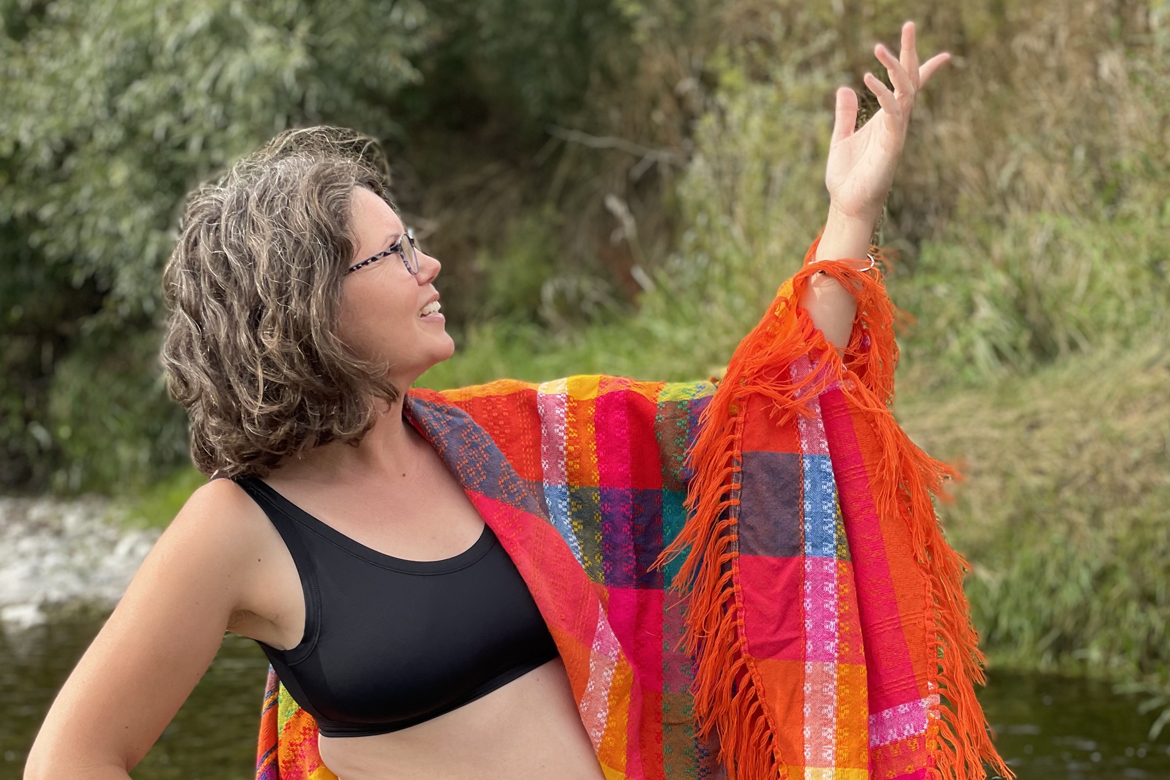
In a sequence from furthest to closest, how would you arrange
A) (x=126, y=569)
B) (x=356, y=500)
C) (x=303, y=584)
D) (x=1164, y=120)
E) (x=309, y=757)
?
(x=126, y=569), (x=1164, y=120), (x=309, y=757), (x=356, y=500), (x=303, y=584)

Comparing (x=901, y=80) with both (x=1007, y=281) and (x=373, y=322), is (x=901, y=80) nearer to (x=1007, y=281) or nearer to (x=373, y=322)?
(x=373, y=322)

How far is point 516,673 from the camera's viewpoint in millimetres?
1647

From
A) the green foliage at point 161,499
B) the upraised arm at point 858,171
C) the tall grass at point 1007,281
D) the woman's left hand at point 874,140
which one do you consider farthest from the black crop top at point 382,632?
the green foliage at point 161,499

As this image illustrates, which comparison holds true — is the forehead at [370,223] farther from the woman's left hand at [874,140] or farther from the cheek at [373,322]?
the woman's left hand at [874,140]

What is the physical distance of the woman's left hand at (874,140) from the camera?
171 cm

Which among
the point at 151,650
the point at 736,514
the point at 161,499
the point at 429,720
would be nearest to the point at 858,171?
the point at 736,514

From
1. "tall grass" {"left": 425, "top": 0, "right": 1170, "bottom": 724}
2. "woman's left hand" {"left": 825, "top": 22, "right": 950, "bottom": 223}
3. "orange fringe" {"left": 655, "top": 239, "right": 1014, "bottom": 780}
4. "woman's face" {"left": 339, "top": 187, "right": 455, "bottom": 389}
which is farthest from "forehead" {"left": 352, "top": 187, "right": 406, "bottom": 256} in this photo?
"tall grass" {"left": 425, "top": 0, "right": 1170, "bottom": 724}

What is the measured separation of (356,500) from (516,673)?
313mm

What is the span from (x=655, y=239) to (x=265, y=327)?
7823 millimetres

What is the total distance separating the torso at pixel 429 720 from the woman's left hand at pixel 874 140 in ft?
2.30

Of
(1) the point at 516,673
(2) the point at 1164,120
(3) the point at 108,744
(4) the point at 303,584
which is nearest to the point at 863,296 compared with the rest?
(1) the point at 516,673

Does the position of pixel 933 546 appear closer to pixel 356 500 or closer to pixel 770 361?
pixel 770 361

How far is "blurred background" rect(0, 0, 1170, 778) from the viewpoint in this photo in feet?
14.8

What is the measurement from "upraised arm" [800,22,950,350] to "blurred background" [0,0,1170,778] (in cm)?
257
